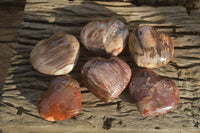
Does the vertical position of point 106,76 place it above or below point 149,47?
below

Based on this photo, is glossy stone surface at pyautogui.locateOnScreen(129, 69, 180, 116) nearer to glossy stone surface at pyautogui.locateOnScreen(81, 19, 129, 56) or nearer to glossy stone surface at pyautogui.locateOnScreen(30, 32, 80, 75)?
glossy stone surface at pyautogui.locateOnScreen(81, 19, 129, 56)

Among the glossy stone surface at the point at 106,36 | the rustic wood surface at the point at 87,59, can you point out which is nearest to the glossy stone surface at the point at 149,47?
the glossy stone surface at the point at 106,36

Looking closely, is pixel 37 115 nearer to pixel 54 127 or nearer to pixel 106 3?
pixel 54 127

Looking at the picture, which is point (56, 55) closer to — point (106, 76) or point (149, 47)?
point (106, 76)

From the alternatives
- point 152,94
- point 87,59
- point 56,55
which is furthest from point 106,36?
point 152,94

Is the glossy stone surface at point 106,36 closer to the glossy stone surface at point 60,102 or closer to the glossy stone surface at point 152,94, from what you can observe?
the glossy stone surface at point 152,94

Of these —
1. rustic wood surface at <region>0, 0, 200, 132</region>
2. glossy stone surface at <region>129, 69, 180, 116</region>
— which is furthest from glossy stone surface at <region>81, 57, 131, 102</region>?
rustic wood surface at <region>0, 0, 200, 132</region>

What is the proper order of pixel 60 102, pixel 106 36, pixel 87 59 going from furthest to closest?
pixel 87 59, pixel 106 36, pixel 60 102
